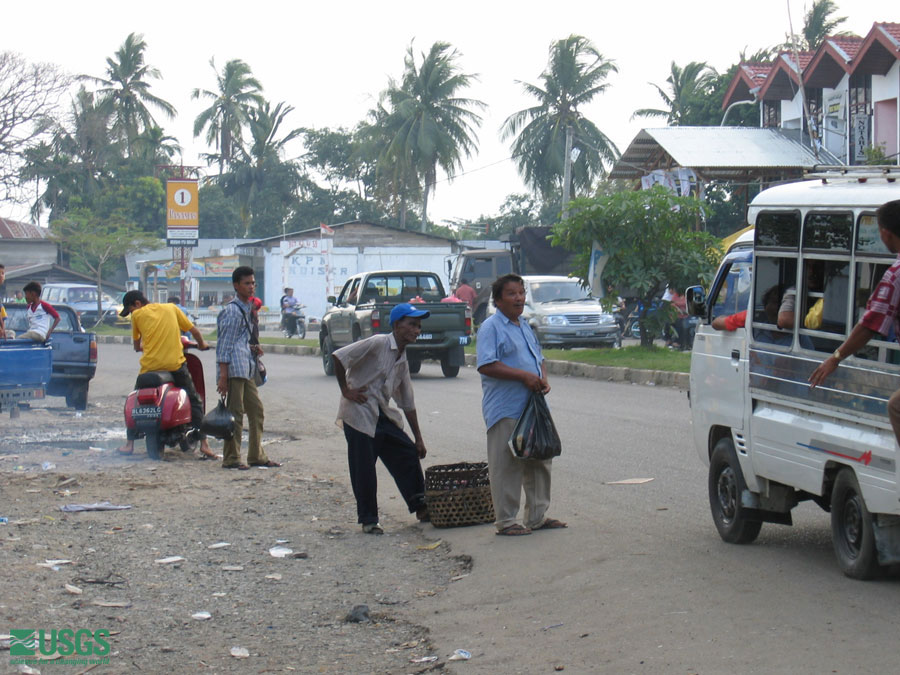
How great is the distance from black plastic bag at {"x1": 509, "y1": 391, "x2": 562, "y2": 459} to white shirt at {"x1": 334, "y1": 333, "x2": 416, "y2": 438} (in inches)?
42.6

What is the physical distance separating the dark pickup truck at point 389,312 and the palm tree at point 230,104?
45.8 metres

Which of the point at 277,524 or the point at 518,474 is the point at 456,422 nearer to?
the point at 277,524

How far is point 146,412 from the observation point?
10836 millimetres

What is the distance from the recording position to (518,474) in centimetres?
696

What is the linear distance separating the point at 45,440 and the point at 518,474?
7698mm

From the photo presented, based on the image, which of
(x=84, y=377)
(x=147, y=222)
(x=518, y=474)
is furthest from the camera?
(x=147, y=222)

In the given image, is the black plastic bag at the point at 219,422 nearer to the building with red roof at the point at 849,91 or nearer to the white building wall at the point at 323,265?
the building with red roof at the point at 849,91

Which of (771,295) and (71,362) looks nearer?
(771,295)

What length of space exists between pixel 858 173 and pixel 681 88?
158ft

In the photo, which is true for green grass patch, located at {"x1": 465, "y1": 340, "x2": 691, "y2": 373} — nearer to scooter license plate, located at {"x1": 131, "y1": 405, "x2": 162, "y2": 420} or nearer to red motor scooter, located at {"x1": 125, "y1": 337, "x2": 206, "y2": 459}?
red motor scooter, located at {"x1": 125, "y1": 337, "x2": 206, "y2": 459}

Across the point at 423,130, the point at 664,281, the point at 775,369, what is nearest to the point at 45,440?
the point at 775,369

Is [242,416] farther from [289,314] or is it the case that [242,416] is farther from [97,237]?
[97,237]

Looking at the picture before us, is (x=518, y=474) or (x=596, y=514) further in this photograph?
(x=596, y=514)

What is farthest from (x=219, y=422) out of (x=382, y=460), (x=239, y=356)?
(x=382, y=460)
